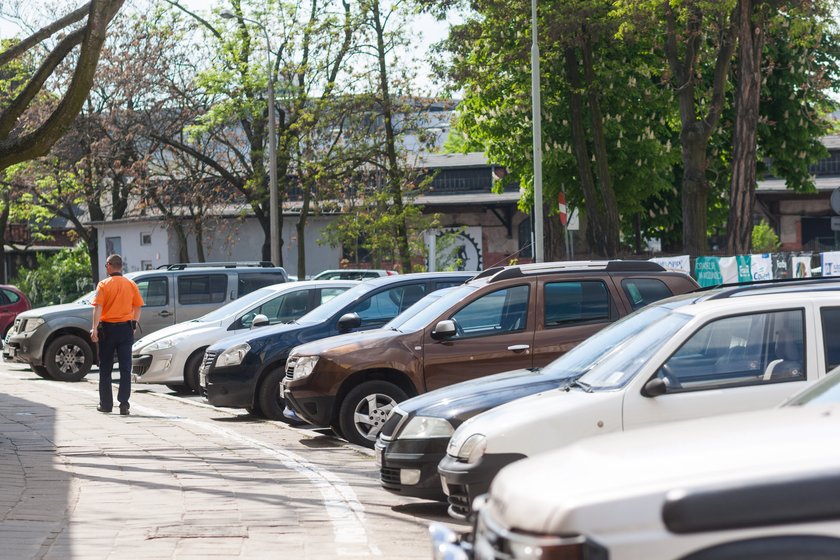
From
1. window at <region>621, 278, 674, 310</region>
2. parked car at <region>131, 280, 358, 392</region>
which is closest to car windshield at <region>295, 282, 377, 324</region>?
parked car at <region>131, 280, 358, 392</region>

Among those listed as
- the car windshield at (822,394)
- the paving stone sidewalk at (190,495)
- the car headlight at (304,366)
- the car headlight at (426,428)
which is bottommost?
the paving stone sidewalk at (190,495)

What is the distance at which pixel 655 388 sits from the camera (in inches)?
289

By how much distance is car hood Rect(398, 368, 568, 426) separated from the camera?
8.42m

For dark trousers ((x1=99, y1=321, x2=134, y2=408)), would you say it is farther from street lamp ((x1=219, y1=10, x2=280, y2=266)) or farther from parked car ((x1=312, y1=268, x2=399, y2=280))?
street lamp ((x1=219, y1=10, x2=280, y2=266))

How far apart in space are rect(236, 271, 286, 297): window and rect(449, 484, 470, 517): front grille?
52.6 ft

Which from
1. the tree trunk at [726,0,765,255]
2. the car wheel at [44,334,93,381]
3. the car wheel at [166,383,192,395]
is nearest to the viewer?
the car wheel at [166,383,192,395]

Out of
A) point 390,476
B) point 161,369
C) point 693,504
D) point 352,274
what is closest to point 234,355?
point 161,369

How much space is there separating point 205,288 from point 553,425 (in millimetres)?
16620

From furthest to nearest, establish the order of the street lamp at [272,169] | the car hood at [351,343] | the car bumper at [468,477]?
the street lamp at [272,169] → the car hood at [351,343] → the car bumper at [468,477]

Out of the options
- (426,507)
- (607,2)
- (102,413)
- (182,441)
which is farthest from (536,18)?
(426,507)

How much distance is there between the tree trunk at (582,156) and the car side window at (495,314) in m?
20.5

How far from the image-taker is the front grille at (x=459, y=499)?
7.59 meters

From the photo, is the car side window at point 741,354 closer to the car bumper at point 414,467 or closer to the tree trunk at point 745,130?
the car bumper at point 414,467

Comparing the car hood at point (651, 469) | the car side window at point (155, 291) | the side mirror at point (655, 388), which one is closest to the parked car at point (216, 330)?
the car side window at point (155, 291)
